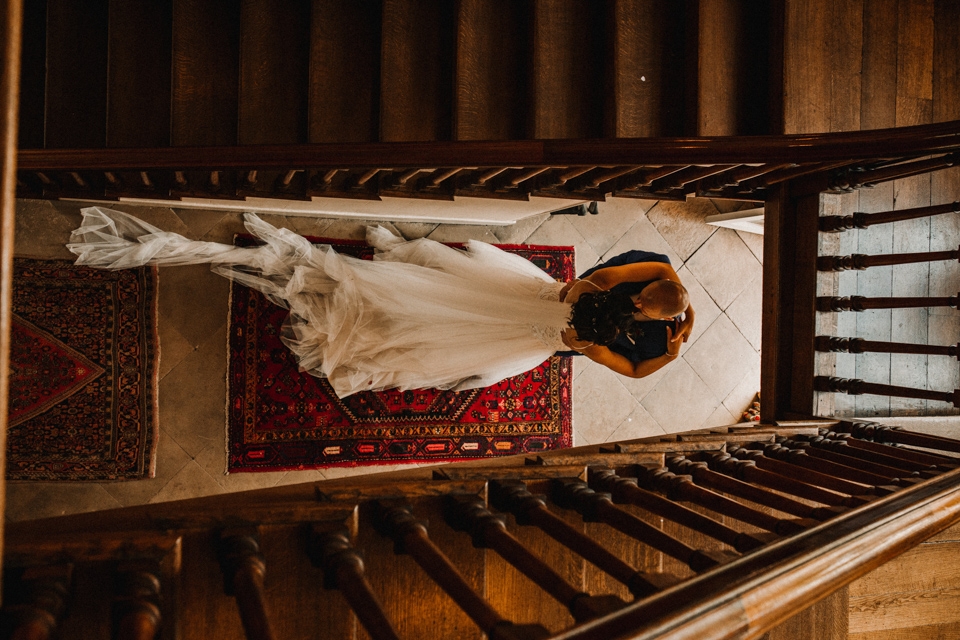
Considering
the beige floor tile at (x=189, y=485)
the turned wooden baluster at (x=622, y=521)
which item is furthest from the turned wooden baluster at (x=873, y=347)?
the beige floor tile at (x=189, y=485)

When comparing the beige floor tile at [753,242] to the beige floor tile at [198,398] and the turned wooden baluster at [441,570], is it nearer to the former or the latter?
the beige floor tile at [198,398]

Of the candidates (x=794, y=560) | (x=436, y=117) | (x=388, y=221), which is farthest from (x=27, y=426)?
(x=794, y=560)

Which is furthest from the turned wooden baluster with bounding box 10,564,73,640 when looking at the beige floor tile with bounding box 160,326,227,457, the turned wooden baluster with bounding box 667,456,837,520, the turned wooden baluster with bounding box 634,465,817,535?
the beige floor tile with bounding box 160,326,227,457

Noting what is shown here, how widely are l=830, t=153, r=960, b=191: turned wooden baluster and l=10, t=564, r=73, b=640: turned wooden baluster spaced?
2.59 meters

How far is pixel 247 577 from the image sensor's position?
87cm

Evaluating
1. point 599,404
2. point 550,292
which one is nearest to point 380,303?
point 550,292

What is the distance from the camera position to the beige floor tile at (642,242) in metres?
3.65

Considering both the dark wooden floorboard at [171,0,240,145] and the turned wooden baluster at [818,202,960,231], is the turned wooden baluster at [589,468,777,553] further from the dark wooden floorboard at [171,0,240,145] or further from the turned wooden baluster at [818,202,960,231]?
the dark wooden floorboard at [171,0,240,145]

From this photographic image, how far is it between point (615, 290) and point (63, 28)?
2427mm

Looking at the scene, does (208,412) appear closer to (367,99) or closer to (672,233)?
(367,99)

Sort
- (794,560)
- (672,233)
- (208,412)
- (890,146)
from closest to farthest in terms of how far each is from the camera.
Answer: (794,560)
(890,146)
(208,412)
(672,233)

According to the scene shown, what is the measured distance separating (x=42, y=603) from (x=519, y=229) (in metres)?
2.97

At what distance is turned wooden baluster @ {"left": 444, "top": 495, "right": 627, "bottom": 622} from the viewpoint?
0.86 m

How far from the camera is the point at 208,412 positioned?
2980 mm
